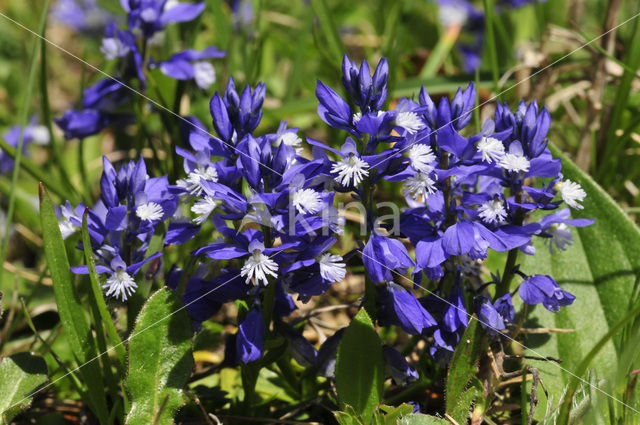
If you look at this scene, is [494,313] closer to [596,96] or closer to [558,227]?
Result: [558,227]

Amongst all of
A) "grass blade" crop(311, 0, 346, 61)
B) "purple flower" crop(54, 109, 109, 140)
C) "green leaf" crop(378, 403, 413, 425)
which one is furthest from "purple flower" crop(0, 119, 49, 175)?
"green leaf" crop(378, 403, 413, 425)

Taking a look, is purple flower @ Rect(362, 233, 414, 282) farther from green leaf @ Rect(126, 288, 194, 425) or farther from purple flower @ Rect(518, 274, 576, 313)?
green leaf @ Rect(126, 288, 194, 425)

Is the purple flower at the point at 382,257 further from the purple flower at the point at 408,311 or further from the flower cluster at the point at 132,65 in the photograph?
the flower cluster at the point at 132,65

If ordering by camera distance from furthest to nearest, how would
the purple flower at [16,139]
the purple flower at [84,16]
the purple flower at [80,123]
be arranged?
the purple flower at [84,16] → the purple flower at [16,139] → the purple flower at [80,123]

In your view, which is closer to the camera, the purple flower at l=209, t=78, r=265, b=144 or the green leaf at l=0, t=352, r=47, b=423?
the purple flower at l=209, t=78, r=265, b=144

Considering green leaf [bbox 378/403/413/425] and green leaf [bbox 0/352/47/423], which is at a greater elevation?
green leaf [bbox 378/403/413/425]

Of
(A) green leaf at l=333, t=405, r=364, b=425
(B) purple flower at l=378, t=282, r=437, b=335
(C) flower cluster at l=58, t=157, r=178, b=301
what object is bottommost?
(A) green leaf at l=333, t=405, r=364, b=425

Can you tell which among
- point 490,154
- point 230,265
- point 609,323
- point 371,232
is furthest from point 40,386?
point 609,323

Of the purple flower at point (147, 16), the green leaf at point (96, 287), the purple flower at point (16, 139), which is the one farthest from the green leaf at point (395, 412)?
the purple flower at point (16, 139)
